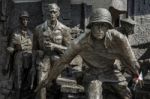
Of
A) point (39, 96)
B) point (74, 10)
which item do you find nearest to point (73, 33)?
point (74, 10)

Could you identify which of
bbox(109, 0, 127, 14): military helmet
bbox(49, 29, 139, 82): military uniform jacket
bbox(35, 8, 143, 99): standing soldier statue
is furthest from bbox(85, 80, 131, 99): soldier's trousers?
bbox(109, 0, 127, 14): military helmet

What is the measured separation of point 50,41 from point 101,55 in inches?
56.5

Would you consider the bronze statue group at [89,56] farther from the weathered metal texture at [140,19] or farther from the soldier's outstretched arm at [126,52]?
the weathered metal texture at [140,19]

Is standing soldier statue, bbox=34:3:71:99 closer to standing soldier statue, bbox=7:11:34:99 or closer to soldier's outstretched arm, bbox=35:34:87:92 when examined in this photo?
standing soldier statue, bbox=7:11:34:99

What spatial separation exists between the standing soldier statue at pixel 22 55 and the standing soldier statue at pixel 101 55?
1.72 m

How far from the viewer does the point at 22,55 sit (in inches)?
475

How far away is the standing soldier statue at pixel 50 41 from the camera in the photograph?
36.4 feet

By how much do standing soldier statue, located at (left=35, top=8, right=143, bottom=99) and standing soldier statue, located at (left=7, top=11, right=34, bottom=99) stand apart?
172 centimetres

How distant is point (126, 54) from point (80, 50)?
0.72 meters

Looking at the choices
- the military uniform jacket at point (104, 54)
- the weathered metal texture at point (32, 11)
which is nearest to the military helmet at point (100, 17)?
the military uniform jacket at point (104, 54)

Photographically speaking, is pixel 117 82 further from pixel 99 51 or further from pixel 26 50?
pixel 26 50

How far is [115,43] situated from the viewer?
32.8 ft

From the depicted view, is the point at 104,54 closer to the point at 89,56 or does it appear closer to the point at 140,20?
the point at 89,56

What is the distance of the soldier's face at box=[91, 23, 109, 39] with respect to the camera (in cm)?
979
